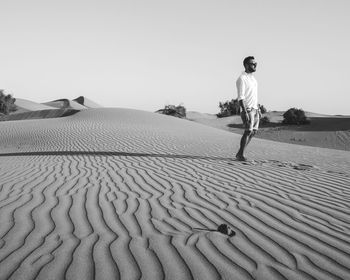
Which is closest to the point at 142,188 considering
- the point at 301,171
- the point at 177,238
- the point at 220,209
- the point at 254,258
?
the point at 220,209

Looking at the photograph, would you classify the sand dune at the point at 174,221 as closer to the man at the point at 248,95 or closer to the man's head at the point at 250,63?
the man at the point at 248,95

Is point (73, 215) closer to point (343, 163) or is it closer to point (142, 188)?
point (142, 188)

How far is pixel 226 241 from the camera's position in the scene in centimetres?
334

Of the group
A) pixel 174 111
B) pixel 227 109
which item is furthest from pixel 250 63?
pixel 227 109

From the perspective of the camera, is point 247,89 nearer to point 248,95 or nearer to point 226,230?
point 248,95

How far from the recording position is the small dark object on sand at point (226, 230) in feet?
11.6

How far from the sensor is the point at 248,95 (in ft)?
25.3

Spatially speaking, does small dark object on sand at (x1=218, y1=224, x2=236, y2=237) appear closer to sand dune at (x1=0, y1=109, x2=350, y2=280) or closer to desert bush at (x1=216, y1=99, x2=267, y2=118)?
sand dune at (x1=0, y1=109, x2=350, y2=280)

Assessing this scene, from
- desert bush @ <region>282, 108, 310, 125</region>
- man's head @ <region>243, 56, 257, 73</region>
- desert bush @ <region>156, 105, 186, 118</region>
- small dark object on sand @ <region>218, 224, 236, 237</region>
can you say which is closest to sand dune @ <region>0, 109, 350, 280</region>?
small dark object on sand @ <region>218, 224, 236, 237</region>

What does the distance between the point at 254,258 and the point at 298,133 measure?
2822 cm

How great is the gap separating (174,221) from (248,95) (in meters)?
4.42

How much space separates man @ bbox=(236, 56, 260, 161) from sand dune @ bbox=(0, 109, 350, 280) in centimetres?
91

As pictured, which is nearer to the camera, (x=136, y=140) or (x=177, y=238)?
(x=177, y=238)

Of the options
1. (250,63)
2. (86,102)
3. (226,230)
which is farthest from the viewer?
(86,102)
